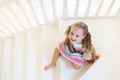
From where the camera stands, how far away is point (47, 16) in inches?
83.7

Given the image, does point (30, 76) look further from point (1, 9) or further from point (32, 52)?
point (1, 9)

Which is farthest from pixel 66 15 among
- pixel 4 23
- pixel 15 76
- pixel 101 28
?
pixel 15 76

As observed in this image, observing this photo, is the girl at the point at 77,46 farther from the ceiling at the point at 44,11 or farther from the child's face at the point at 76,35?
the ceiling at the point at 44,11

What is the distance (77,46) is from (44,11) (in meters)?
0.44

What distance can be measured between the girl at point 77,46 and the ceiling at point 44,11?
0.24m

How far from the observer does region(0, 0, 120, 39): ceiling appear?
1.88 meters

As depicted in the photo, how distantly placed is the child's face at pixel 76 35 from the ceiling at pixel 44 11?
25 cm

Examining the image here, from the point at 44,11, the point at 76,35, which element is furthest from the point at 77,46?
the point at 44,11

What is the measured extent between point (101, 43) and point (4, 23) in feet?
2.88

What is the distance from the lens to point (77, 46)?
1856 millimetres

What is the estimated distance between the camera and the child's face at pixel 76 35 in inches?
70.7

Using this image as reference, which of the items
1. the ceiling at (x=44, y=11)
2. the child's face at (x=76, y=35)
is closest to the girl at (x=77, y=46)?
the child's face at (x=76, y=35)

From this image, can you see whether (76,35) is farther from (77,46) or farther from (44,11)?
(44,11)

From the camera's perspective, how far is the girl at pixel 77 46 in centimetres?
180
